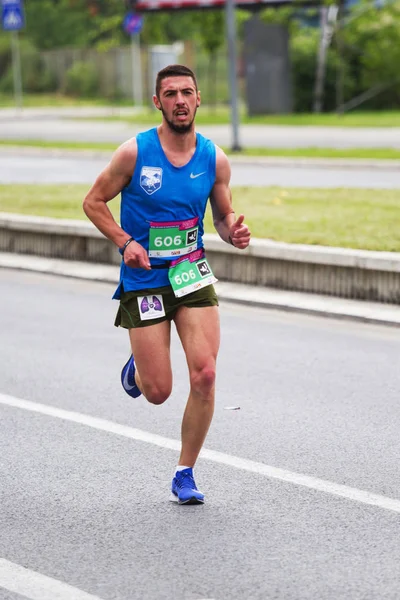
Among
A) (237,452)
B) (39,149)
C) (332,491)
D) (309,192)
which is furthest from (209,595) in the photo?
(39,149)

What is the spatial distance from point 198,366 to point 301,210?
9803 millimetres

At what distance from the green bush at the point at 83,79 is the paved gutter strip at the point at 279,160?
33461 millimetres

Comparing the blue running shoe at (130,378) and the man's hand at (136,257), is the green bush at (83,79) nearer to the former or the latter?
the blue running shoe at (130,378)

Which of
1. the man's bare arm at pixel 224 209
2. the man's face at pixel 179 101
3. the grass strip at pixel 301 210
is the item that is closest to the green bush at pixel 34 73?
the grass strip at pixel 301 210

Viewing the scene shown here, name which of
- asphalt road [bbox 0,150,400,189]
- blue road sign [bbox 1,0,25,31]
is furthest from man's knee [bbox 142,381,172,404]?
blue road sign [bbox 1,0,25,31]

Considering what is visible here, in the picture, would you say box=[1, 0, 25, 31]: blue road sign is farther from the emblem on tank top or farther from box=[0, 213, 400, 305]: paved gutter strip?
the emblem on tank top

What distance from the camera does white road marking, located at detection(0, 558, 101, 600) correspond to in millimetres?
4918

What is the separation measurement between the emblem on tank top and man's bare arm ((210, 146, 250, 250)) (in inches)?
11.5

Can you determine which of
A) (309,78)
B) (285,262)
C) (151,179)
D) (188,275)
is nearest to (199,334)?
(188,275)

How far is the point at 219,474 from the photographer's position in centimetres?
656

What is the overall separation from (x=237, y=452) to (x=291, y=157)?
59.4 feet

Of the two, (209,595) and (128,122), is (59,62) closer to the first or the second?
(128,122)

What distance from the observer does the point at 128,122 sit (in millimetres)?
38625

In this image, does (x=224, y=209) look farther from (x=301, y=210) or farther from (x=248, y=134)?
(x=248, y=134)
